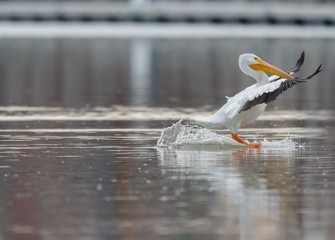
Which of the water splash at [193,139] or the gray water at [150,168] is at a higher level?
the water splash at [193,139]

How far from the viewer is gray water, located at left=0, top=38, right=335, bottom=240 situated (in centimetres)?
1087

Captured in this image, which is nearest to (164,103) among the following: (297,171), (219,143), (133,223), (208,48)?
(219,143)

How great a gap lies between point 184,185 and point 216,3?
193 ft

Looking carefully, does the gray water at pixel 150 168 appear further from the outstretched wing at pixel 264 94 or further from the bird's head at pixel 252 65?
the bird's head at pixel 252 65

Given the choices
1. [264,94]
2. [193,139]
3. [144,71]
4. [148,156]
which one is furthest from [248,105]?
[144,71]

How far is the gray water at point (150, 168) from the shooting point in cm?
1087

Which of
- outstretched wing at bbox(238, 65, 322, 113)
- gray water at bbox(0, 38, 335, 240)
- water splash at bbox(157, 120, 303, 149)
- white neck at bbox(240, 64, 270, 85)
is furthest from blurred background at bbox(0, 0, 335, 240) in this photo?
white neck at bbox(240, 64, 270, 85)

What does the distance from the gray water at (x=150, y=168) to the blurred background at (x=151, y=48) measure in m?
0.17

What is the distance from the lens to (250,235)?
10.3 metres

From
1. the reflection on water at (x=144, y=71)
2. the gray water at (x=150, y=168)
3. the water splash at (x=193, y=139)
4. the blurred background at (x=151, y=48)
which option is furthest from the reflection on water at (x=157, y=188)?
the blurred background at (x=151, y=48)

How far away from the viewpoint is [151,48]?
165 ft

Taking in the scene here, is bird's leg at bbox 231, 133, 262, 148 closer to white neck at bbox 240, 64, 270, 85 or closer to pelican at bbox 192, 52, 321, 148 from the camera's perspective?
pelican at bbox 192, 52, 321, 148

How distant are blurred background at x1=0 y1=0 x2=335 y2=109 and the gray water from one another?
0.17 meters

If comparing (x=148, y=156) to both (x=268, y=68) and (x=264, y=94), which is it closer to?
(x=264, y=94)
